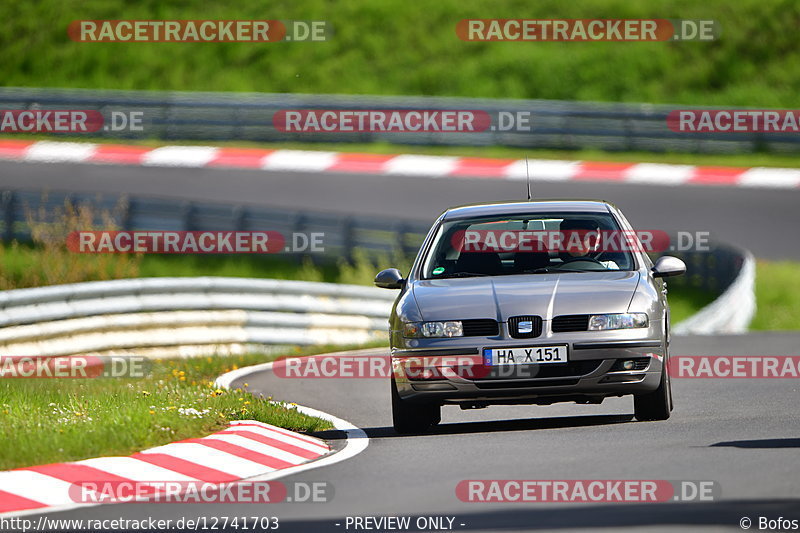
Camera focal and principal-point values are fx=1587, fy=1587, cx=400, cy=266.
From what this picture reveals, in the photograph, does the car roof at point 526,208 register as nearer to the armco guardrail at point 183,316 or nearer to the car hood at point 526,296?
the car hood at point 526,296

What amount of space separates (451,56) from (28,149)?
12.8 metres

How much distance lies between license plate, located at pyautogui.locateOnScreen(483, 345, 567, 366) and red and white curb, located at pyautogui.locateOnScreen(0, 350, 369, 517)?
1094 millimetres

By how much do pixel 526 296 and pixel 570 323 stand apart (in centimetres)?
35

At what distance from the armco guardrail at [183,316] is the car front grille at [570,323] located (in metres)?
8.20

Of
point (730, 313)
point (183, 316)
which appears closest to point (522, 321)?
point (183, 316)

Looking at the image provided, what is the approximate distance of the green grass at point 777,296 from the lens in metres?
24.6

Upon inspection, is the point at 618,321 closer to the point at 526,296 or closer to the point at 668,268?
the point at 526,296

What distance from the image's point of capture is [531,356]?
10367 mm

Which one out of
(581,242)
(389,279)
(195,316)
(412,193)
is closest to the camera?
(389,279)

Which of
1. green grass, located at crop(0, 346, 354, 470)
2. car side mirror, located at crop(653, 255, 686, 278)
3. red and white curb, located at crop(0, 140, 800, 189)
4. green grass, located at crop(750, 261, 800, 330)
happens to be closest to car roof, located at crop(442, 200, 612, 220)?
car side mirror, located at crop(653, 255, 686, 278)

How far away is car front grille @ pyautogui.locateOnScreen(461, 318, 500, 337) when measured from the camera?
34.3 ft

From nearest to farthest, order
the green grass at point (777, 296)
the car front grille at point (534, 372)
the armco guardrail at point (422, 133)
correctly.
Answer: the car front grille at point (534, 372), the green grass at point (777, 296), the armco guardrail at point (422, 133)

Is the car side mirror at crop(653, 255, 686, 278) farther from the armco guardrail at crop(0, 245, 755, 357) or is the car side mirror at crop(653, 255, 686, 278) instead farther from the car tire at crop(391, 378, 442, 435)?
the armco guardrail at crop(0, 245, 755, 357)

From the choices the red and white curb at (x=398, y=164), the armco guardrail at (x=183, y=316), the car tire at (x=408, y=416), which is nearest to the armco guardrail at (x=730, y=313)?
the armco guardrail at (x=183, y=316)
